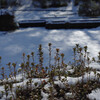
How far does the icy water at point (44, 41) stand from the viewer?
513 cm

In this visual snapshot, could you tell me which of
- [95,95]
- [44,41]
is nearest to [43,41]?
[44,41]

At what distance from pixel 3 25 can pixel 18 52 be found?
126 inches

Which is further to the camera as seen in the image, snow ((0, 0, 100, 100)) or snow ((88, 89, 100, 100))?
snow ((0, 0, 100, 100))

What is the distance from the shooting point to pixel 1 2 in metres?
17.1

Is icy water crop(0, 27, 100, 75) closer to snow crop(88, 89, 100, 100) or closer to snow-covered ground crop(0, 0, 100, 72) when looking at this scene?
snow-covered ground crop(0, 0, 100, 72)

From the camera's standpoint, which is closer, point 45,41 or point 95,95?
point 95,95

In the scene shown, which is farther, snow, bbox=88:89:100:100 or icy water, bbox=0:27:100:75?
icy water, bbox=0:27:100:75

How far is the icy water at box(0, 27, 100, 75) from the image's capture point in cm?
513

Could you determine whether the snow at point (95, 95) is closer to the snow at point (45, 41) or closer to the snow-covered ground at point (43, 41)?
the snow at point (45, 41)

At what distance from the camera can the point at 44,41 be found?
20.8 feet

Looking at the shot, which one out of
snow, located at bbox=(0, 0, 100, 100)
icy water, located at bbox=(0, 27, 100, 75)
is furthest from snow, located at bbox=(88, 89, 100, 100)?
icy water, located at bbox=(0, 27, 100, 75)

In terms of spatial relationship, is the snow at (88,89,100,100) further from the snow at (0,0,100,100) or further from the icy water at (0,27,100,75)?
the icy water at (0,27,100,75)

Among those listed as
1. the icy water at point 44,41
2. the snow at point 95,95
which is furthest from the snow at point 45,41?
the snow at point 95,95

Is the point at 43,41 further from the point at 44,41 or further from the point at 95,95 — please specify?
the point at 95,95
